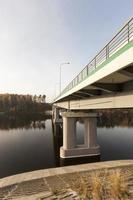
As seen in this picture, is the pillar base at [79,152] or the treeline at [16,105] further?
Answer: the treeline at [16,105]

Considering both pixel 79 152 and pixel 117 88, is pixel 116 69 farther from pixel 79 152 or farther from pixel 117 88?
pixel 79 152

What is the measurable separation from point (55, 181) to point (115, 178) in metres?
6.90

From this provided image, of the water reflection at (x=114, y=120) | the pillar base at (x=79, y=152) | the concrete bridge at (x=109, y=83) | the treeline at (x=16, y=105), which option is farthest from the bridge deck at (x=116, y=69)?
the treeline at (x=16, y=105)

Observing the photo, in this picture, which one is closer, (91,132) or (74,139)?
(74,139)

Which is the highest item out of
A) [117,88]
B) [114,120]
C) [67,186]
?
[117,88]

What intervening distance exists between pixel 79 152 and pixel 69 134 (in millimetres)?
2969

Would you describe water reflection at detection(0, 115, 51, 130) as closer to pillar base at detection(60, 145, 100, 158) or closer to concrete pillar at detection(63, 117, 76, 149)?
concrete pillar at detection(63, 117, 76, 149)

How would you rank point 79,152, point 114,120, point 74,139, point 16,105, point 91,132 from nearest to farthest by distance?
1. point 79,152
2. point 74,139
3. point 91,132
4. point 114,120
5. point 16,105

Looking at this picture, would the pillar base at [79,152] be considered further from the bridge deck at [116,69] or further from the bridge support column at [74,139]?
the bridge deck at [116,69]

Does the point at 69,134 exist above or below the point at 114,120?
above

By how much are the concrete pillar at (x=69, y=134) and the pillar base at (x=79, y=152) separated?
0.75 metres

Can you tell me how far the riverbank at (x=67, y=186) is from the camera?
7783 mm

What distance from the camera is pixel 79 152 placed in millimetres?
28078

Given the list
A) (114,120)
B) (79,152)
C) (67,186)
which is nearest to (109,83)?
(67,186)
